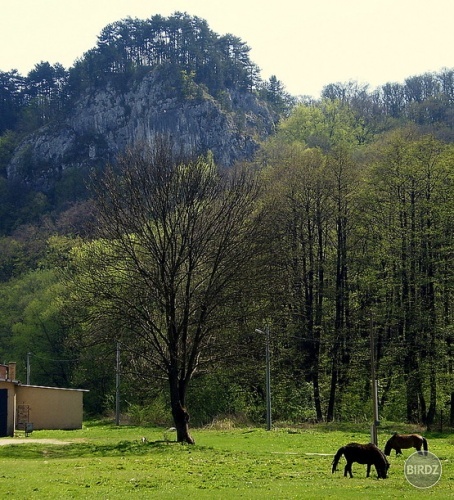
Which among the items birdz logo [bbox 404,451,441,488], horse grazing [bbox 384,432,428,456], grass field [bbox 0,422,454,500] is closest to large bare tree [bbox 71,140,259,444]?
grass field [bbox 0,422,454,500]

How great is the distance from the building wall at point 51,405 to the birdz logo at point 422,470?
1231 inches

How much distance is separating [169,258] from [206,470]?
1387 centimetres

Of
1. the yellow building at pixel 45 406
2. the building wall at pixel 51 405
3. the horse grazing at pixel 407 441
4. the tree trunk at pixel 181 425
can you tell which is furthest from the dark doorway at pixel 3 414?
the horse grazing at pixel 407 441

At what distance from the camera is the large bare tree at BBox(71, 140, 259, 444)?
35844mm

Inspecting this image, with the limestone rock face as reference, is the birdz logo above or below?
below

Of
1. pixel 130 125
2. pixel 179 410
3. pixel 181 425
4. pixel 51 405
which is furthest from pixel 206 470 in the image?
pixel 130 125

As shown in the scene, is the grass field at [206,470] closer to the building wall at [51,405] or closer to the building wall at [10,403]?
the building wall at [10,403]

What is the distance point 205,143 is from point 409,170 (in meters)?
87.5

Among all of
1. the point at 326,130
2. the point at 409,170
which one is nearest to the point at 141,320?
the point at 409,170

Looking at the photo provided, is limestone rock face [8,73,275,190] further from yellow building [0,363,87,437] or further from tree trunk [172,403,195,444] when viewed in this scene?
tree trunk [172,403,195,444]

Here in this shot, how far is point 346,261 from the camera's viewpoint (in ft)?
168

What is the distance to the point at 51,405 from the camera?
52312mm

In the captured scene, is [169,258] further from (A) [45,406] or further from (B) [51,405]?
(B) [51,405]

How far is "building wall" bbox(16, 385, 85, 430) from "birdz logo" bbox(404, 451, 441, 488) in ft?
103
